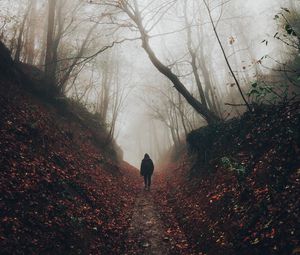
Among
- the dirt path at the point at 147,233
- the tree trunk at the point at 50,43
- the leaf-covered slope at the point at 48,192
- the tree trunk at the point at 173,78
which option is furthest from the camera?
the tree trunk at the point at 50,43

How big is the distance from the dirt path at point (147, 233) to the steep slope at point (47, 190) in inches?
15.2

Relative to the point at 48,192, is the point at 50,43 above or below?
above

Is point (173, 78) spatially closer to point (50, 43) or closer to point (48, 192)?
point (50, 43)

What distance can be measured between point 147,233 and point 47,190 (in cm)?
353

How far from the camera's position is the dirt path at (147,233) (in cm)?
782

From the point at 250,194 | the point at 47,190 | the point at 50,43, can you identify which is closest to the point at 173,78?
the point at 50,43

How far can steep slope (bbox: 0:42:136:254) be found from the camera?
6.26m

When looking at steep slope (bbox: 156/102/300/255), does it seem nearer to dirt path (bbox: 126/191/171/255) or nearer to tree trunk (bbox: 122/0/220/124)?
dirt path (bbox: 126/191/171/255)

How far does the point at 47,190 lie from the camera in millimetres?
8070

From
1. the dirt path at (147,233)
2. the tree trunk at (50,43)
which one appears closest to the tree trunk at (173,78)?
the tree trunk at (50,43)

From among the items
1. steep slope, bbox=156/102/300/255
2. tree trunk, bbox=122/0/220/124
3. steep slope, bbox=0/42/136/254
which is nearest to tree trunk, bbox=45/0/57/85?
steep slope, bbox=0/42/136/254

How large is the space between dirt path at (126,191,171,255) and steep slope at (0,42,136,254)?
0.39 metres

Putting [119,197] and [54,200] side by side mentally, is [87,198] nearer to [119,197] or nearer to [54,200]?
[54,200]

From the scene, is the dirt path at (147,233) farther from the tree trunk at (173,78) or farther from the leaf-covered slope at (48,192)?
the tree trunk at (173,78)
